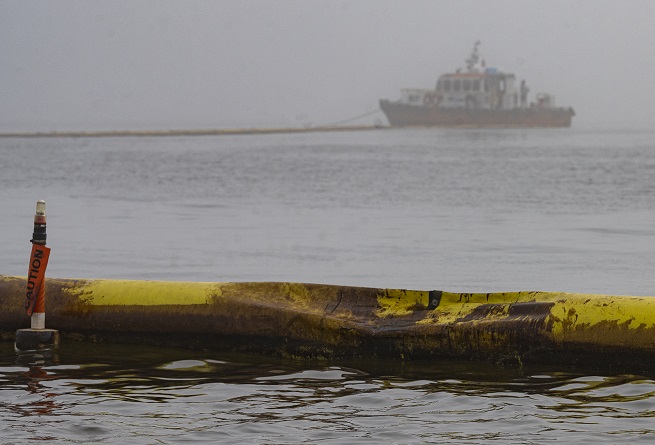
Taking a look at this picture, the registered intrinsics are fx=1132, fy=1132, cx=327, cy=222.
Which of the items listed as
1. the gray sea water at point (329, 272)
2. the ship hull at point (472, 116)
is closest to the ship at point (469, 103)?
the ship hull at point (472, 116)

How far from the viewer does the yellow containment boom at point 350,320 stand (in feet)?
21.9

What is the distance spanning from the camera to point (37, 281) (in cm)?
746

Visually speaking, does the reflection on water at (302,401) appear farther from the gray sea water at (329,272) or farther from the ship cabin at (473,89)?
the ship cabin at (473,89)

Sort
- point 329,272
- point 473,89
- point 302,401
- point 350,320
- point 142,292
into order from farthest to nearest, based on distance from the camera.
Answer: point 473,89 → point 329,272 → point 142,292 → point 350,320 → point 302,401

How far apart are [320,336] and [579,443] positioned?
238cm

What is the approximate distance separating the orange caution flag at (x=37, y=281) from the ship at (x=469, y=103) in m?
99.5

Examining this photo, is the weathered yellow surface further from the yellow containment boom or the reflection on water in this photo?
the reflection on water

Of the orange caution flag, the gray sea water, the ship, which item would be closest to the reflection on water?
the gray sea water

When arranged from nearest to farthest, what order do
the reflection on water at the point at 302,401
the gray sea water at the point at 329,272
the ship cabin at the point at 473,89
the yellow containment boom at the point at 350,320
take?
the reflection on water at the point at 302,401, the gray sea water at the point at 329,272, the yellow containment boom at the point at 350,320, the ship cabin at the point at 473,89

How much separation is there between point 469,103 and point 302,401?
10431 cm

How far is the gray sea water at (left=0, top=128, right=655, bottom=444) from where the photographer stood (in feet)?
18.3

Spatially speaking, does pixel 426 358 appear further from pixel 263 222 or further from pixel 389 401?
pixel 263 222

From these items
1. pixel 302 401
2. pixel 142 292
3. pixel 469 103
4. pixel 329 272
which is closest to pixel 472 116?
pixel 469 103

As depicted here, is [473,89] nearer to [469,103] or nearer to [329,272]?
[469,103]
